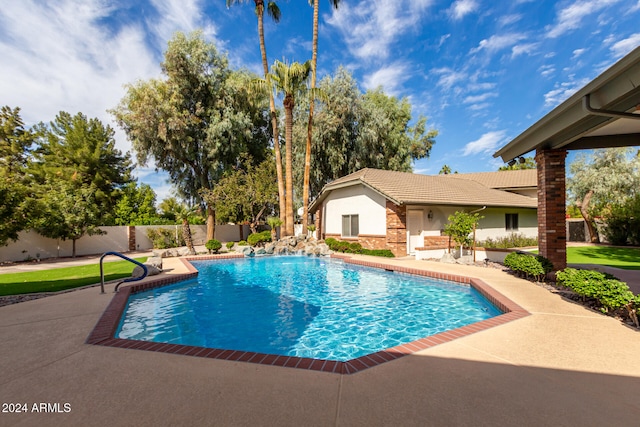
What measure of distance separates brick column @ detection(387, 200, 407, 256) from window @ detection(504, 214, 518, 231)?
9.18 m

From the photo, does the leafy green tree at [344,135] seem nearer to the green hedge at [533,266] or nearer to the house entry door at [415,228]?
the house entry door at [415,228]

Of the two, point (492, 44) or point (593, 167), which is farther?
point (593, 167)

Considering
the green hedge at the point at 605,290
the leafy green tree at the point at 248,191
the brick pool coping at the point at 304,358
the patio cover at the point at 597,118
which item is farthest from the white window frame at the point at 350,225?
the green hedge at the point at 605,290

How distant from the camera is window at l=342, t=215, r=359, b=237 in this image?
18.4 m

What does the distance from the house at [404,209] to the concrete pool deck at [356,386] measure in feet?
35.8

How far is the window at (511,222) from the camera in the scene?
19.4 m

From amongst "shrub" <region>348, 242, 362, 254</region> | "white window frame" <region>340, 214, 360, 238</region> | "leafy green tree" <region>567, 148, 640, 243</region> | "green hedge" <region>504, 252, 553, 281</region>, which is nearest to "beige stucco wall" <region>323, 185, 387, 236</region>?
"white window frame" <region>340, 214, 360, 238</region>

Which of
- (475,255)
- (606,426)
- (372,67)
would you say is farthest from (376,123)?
(606,426)

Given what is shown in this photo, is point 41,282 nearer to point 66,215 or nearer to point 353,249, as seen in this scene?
point 66,215

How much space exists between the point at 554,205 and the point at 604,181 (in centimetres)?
1954

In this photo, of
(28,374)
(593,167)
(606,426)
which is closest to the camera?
(606,426)

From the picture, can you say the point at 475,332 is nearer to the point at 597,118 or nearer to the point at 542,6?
the point at 597,118

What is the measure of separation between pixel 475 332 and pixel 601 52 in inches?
779

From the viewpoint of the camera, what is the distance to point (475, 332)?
173 inches
